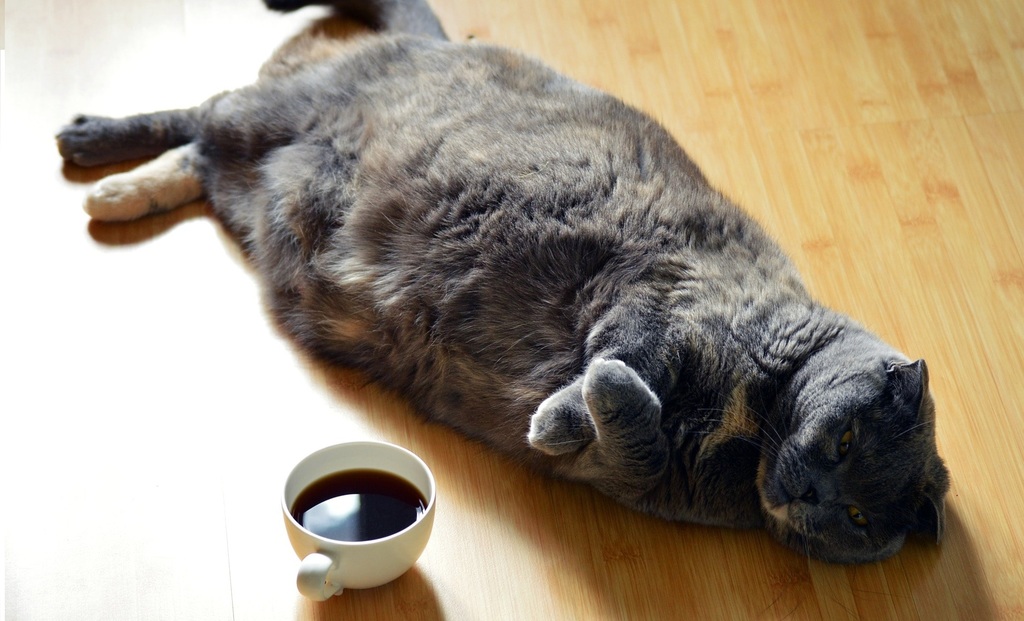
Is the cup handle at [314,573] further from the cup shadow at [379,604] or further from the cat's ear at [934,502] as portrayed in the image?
the cat's ear at [934,502]

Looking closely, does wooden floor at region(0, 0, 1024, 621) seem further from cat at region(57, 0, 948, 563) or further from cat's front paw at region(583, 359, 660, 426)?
cat's front paw at region(583, 359, 660, 426)

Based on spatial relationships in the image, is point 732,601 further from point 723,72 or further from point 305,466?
point 723,72

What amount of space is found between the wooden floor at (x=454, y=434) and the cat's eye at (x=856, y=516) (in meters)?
0.16

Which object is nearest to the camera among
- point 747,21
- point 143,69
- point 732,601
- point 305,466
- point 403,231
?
point 305,466

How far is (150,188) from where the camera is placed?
2.04m

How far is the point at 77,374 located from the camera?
1825mm

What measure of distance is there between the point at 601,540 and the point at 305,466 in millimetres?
538

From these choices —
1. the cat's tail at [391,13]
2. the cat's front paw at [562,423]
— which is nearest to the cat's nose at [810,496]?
the cat's front paw at [562,423]

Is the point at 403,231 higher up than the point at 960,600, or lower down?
higher up

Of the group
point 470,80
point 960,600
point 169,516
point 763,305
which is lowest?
point 960,600

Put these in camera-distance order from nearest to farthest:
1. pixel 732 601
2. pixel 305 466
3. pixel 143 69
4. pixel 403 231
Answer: pixel 305 466
pixel 732 601
pixel 403 231
pixel 143 69

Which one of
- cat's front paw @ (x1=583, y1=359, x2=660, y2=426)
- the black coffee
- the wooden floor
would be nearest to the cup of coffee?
the black coffee

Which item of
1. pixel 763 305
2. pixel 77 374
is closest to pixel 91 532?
pixel 77 374

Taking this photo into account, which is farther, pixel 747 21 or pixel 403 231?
pixel 747 21
